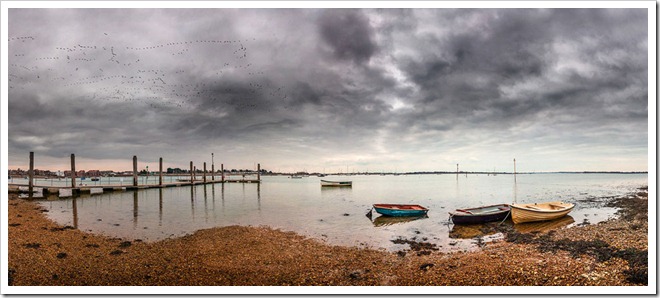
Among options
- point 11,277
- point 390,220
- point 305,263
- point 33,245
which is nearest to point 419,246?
point 305,263

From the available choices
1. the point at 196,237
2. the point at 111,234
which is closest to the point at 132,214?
the point at 111,234

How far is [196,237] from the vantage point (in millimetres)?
11938

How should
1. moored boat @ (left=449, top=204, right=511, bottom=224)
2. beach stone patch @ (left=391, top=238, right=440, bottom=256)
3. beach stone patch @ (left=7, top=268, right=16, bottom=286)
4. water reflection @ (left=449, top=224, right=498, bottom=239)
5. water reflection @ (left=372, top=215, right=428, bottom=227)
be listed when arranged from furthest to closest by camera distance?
water reflection @ (left=372, top=215, right=428, bottom=227), moored boat @ (left=449, top=204, right=511, bottom=224), water reflection @ (left=449, top=224, right=498, bottom=239), beach stone patch @ (left=391, top=238, right=440, bottom=256), beach stone patch @ (left=7, top=268, right=16, bottom=286)

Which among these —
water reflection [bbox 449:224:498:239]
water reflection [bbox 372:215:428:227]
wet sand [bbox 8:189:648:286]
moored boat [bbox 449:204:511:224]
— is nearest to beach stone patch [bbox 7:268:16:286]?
wet sand [bbox 8:189:648:286]

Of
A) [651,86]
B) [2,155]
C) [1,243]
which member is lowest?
[1,243]

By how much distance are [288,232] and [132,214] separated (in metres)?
11.8

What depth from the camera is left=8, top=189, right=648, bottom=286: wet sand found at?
6289mm

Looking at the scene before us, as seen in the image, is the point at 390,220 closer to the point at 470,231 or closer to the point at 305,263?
the point at 470,231

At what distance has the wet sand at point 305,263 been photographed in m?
6.29

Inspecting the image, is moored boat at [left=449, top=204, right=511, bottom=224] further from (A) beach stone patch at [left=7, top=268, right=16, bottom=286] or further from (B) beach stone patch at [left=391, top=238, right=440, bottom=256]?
(A) beach stone patch at [left=7, top=268, right=16, bottom=286]

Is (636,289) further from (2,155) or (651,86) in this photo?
(2,155)

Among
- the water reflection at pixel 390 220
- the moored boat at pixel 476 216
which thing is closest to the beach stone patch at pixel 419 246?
the water reflection at pixel 390 220

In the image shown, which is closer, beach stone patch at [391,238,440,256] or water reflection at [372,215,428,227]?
beach stone patch at [391,238,440,256]

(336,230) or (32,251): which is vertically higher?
(32,251)
